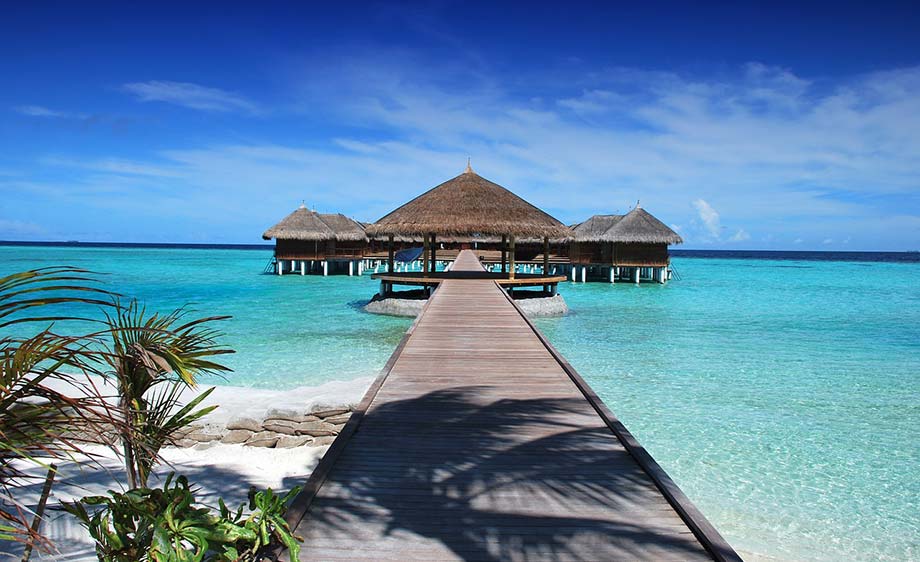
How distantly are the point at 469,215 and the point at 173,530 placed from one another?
13.8m

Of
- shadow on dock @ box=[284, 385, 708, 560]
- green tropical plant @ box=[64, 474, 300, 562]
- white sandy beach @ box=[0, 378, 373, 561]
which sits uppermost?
Result: green tropical plant @ box=[64, 474, 300, 562]

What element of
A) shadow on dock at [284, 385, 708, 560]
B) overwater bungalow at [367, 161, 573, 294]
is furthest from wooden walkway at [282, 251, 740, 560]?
overwater bungalow at [367, 161, 573, 294]

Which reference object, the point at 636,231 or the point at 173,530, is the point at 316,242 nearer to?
the point at 636,231

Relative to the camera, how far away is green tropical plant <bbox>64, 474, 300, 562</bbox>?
2.20 m

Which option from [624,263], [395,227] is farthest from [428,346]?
[624,263]

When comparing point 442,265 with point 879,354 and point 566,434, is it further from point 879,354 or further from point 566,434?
point 566,434

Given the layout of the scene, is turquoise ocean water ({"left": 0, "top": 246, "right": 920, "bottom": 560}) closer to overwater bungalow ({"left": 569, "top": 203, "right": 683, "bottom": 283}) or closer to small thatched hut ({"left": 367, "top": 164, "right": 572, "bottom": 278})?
small thatched hut ({"left": 367, "top": 164, "right": 572, "bottom": 278})

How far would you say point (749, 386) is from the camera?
8570mm

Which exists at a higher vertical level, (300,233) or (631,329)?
Result: (300,233)

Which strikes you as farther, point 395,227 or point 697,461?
point 395,227

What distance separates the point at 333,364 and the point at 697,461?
6.19 metres

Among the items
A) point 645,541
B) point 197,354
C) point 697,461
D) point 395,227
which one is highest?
point 395,227

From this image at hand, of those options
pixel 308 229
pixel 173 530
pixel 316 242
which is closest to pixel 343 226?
pixel 316 242

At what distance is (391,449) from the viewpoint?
3707 mm
